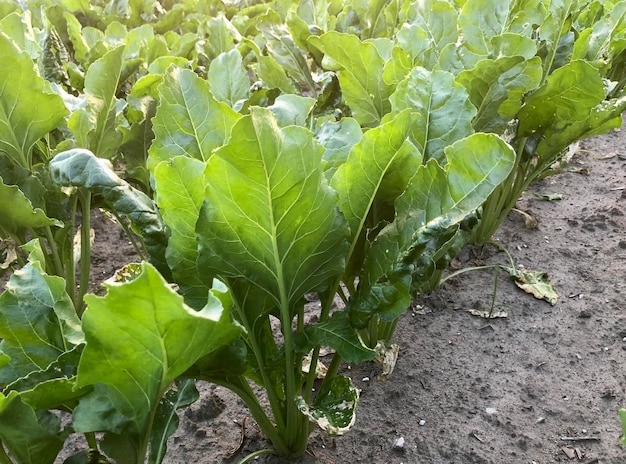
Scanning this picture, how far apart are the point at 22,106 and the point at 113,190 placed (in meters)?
0.51

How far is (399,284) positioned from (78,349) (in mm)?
585

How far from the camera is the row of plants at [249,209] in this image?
3.12ft

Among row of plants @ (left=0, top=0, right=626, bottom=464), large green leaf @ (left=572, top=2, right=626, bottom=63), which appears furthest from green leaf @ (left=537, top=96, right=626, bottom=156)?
large green leaf @ (left=572, top=2, right=626, bottom=63)

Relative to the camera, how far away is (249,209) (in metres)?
1.03

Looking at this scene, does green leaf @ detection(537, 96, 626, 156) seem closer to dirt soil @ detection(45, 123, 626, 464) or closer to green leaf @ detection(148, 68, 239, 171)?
Result: dirt soil @ detection(45, 123, 626, 464)

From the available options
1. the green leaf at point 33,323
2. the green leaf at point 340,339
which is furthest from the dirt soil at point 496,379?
the green leaf at point 33,323

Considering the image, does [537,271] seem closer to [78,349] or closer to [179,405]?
[179,405]

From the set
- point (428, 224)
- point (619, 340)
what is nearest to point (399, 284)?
point (428, 224)

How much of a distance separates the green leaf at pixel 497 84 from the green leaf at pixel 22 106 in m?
1.07

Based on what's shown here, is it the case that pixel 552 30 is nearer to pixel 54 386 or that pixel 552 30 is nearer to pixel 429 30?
pixel 429 30

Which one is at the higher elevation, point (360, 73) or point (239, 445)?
point (360, 73)

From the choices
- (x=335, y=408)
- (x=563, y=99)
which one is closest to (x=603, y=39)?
(x=563, y=99)

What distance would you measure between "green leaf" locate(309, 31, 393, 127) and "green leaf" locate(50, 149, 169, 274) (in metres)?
0.73

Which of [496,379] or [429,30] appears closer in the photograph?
[496,379]
